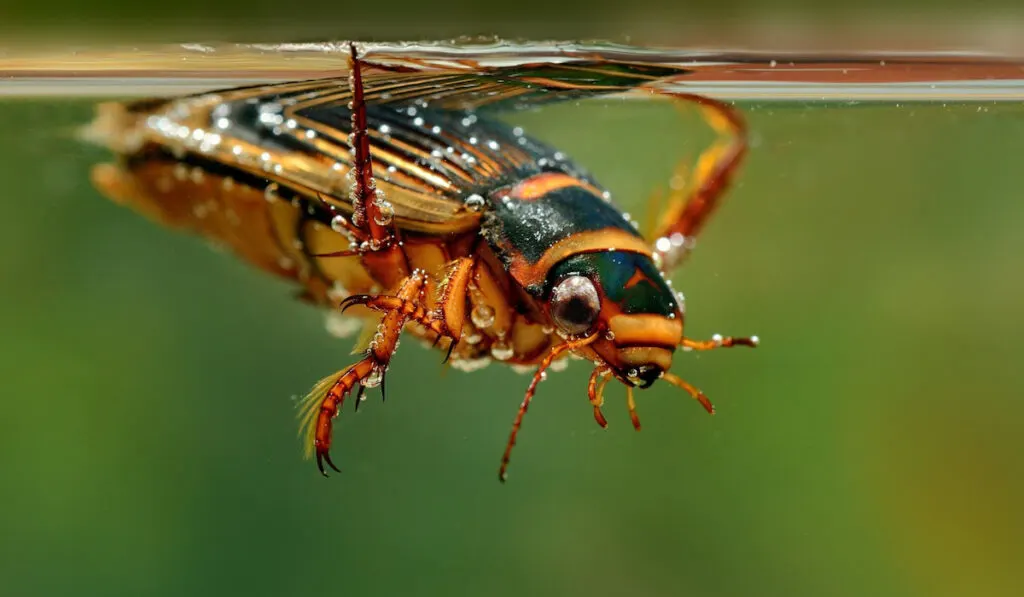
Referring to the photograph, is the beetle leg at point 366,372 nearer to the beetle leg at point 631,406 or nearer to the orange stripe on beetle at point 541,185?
the orange stripe on beetle at point 541,185

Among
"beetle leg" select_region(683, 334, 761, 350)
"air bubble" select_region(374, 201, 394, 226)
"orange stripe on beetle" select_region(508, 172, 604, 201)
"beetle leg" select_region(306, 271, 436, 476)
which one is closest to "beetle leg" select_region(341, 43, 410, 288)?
"air bubble" select_region(374, 201, 394, 226)

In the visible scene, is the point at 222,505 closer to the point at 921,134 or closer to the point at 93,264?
the point at 93,264

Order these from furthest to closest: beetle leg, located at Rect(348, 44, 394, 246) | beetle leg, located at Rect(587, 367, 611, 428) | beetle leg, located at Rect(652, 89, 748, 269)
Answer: beetle leg, located at Rect(652, 89, 748, 269) → beetle leg, located at Rect(587, 367, 611, 428) → beetle leg, located at Rect(348, 44, 394, 246)

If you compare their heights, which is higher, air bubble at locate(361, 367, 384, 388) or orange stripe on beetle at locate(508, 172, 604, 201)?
orange stripe on beetle at locate(508, 172, 604, 201)

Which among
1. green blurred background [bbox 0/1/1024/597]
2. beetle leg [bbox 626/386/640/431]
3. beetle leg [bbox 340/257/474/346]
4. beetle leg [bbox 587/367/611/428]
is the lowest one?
green blurred background [bbox 0/1/1024/597]

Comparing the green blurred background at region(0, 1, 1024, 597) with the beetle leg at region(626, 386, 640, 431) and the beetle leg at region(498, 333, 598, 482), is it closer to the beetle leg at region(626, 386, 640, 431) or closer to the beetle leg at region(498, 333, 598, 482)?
the beetle leg at region(626, 386, 640, 431)

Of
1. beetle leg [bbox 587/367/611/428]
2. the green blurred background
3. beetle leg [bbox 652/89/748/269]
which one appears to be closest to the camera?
beetle leg [bbox 587/367/611/428]

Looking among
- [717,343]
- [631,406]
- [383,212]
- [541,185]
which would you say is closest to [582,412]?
[631,406]
